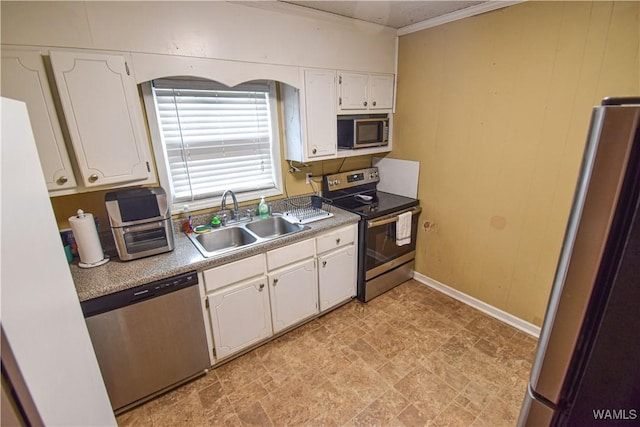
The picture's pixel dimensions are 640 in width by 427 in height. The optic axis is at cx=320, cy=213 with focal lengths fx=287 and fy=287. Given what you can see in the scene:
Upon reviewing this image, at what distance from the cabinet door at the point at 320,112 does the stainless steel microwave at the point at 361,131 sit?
17 centimetres

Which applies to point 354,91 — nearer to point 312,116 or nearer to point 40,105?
point 312,116

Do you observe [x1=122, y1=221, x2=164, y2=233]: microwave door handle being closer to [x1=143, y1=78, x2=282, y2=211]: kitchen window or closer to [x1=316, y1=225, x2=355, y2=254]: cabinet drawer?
[x1=143, y1=78, x2=282, y2=211]: kitchen window

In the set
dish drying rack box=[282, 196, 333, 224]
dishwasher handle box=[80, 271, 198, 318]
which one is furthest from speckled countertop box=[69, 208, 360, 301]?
dish drying rack box=[282, 196, 333, 224]

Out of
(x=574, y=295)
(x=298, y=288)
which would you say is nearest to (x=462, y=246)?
(x=298, y=288)

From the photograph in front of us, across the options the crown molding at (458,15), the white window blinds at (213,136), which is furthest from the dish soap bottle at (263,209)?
the crown molding at (458,15)

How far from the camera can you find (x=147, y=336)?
1.67m

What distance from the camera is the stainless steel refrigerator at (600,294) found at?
54cm

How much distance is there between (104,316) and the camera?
1.51m

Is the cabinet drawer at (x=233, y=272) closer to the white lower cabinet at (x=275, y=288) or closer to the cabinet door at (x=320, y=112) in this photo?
the white lower cabinet at (x=275, y=288)

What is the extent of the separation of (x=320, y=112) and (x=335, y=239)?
3.52ft

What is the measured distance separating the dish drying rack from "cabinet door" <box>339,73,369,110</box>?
889 mm

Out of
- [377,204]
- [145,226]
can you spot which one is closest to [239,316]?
[145,226]

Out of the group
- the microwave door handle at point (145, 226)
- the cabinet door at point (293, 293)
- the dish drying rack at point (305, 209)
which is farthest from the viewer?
the dish drying rack at point (305, 209)

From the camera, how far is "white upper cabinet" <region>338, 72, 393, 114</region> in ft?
8.18
